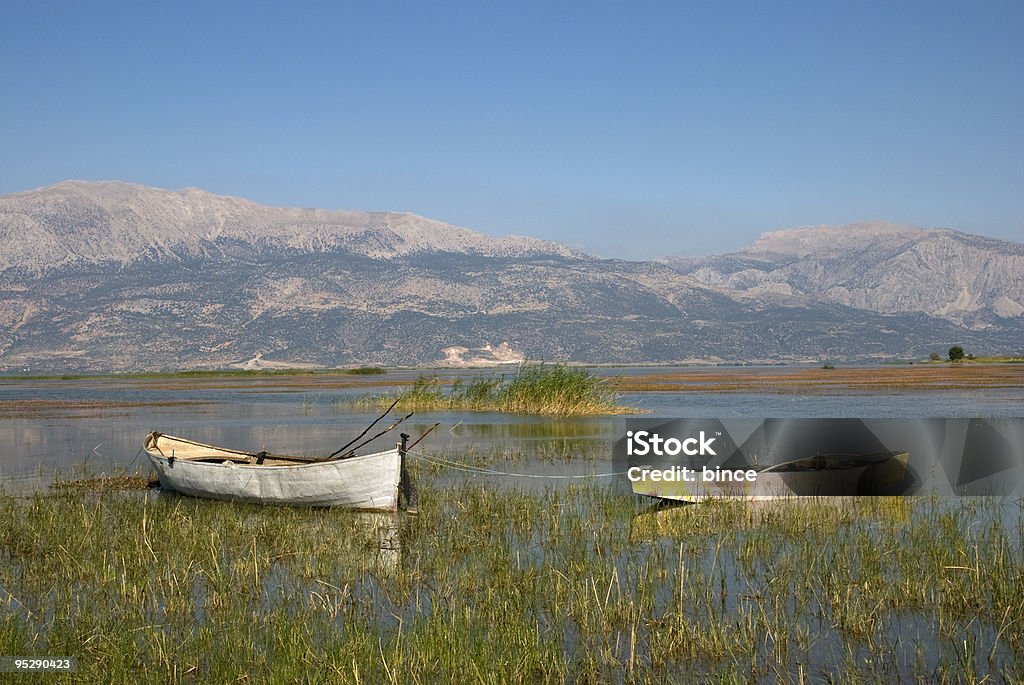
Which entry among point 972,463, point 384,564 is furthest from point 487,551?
point 972,463

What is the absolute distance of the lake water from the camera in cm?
2909

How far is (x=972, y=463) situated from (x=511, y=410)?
2416 cm

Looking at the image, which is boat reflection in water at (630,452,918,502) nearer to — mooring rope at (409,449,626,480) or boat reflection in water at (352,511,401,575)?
mooring rope at (409,449,626,480)

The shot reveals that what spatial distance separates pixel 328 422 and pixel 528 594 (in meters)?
33.4

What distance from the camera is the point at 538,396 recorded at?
45.5 m

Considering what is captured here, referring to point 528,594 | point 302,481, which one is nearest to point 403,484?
point 302,481

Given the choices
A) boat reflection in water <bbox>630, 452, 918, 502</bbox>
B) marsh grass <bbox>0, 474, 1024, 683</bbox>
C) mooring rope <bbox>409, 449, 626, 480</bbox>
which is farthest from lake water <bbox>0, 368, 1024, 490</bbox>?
marsh grass <bbox>0, 474, 1024, 683</bbox>

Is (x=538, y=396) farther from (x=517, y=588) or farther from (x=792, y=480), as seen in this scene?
(x=517, y=588)

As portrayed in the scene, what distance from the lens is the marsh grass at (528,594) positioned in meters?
9.38

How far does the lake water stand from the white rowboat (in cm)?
440

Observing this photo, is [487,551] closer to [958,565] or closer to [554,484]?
[958,565]

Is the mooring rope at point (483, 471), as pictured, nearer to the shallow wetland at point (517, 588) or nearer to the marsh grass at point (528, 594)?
the shallow wetland at point (517, 588)

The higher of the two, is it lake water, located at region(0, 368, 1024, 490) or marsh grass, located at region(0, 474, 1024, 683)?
marsh grass, located at region(0, 474, 1024, 683)

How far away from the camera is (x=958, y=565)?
12.2 metres
